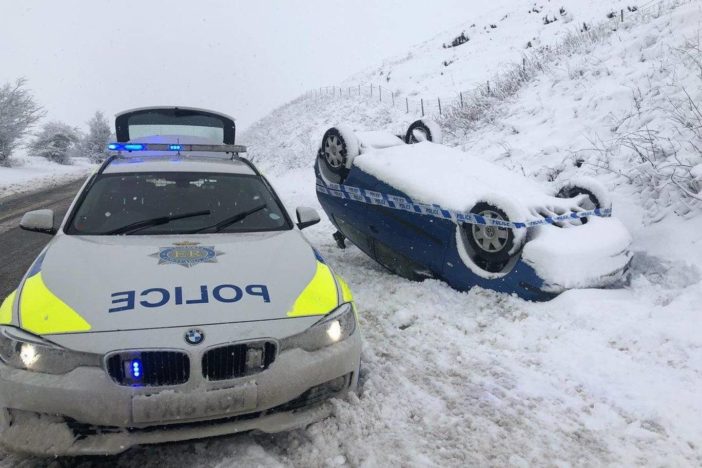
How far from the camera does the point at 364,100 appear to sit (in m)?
27.9

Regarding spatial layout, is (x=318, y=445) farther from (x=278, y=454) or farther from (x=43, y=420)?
(x=43, y=420)

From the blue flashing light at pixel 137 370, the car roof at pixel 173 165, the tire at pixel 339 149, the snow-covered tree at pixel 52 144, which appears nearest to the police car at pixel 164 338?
the blue flashing light at pixel 137 370

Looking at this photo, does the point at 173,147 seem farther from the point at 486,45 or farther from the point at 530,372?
the point at 486,45

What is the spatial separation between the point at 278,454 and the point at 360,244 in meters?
3.39

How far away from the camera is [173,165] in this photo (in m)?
3.98

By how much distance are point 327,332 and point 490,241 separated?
7.73 feet

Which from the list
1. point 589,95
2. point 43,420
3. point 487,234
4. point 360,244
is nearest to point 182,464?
point 43,420

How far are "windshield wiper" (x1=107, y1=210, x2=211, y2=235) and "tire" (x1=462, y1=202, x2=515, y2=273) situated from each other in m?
2.37

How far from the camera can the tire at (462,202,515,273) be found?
4.20m

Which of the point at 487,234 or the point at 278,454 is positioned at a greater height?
the point at 487,234

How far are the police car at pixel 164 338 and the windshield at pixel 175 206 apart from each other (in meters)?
0.03

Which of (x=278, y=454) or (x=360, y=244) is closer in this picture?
(x=278, y=454)

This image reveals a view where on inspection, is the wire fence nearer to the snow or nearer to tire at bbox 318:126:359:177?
tire at bbox 318:126:359:177

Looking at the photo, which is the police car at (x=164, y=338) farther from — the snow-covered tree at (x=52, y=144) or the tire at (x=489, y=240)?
the snow-covered tree at (x=52, y=144)
